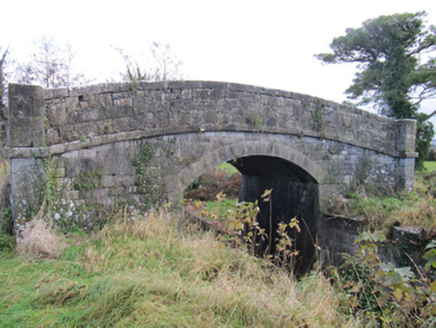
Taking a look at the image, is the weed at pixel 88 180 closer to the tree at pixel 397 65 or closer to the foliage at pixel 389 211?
the foliage at pixel 389 211

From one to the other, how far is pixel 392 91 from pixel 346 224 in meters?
12.2

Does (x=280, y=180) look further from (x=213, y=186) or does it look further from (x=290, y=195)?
(x=213, y=186)

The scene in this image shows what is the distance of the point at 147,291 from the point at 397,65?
19.2m

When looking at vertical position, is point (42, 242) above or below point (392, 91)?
below

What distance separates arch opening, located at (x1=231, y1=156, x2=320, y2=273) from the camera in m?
8.21

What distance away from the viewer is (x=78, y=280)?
316 cm

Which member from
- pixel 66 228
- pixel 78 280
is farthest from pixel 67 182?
pixel 78 280

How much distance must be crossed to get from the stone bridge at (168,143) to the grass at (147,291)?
3.45 ft

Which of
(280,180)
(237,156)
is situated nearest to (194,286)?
(237,156)

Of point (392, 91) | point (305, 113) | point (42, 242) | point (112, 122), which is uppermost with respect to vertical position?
point (392, 91)

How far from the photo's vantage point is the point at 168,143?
5.71 meters

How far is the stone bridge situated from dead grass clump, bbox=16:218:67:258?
0.42 m

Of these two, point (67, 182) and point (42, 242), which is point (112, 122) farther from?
point (42, 242)

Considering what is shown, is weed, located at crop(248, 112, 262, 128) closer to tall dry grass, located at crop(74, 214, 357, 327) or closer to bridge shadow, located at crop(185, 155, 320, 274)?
bridge shadow, located at crop(185, 155, 320, 274)
